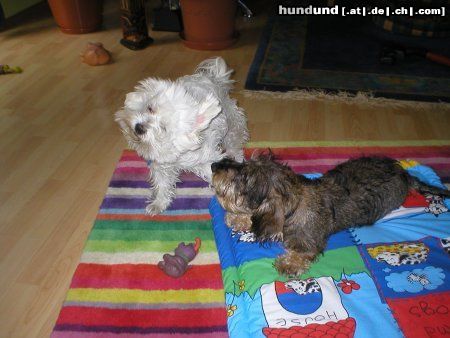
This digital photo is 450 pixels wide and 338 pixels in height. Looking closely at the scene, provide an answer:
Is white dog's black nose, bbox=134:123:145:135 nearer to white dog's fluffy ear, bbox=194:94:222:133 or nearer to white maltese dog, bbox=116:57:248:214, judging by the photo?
white maltese dog, bbox=116:57:248:214

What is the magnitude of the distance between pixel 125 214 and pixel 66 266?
23.8 inches

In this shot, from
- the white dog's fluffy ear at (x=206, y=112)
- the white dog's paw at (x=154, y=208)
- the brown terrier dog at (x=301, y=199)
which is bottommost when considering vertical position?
the white dog's paw at (x=154, y=208)

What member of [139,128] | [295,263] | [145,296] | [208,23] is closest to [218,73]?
[139,128]

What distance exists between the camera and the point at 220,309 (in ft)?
7.84

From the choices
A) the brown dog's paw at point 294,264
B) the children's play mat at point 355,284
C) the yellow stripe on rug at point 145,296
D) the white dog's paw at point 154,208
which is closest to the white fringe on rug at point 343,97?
the children's play mat at point 355,284

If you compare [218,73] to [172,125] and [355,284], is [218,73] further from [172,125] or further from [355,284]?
[355,284]

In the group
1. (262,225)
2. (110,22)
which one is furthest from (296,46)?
(262,225)

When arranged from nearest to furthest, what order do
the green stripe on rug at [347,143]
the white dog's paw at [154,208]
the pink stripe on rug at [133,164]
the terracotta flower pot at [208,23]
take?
the white dog's paw at [154,208]
the pink stripe on rug at [133,164]
the green stripe on rug at [347,143]
the terracotta flower pot at [208,23]

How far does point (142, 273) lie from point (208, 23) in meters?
4.45

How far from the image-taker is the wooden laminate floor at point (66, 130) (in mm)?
2639

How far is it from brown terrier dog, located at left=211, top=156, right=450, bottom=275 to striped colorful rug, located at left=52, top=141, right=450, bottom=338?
458mm

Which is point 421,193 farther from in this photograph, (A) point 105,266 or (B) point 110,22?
(B) point 110,22

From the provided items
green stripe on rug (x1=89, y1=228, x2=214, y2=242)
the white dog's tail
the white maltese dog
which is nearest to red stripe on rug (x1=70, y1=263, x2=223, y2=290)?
green stripe on rug (x1=89, y1=228, x2=214, y2=242)

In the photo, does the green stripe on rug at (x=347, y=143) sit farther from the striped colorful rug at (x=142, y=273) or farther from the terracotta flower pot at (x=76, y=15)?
the terracotta flower pot at (x=76, y=15)
